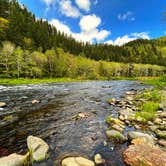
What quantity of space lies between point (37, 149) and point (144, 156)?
12.3 feet

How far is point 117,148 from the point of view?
24.8 feet

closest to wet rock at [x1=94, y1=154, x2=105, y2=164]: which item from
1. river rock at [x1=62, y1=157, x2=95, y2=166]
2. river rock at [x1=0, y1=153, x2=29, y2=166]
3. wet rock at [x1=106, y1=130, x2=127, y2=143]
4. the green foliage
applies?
river rock at [x1=62, y1=157, x2=95, y2=166]

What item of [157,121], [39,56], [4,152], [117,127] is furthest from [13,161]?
[39,56]

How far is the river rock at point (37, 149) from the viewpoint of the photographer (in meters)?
6.45

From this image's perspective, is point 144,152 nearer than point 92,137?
Yes

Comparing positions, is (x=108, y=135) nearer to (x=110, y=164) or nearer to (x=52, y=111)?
(x=110, y=164)

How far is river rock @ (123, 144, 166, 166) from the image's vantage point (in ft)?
18.5

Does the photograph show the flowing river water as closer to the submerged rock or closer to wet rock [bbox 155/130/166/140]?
the submerged rock

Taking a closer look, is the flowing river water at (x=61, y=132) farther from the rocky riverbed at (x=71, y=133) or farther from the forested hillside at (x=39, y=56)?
the forested hillside at (x=39, y=56)

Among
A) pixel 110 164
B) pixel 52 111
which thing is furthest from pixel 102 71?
pixel 110 164

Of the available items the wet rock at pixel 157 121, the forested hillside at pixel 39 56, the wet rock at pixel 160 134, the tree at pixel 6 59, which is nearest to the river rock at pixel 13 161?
the wet rock at pixel 160 134

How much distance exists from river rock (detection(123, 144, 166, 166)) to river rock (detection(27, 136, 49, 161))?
2873 mm

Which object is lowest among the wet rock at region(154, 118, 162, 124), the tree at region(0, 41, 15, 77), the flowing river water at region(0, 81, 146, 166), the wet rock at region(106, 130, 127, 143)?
the flowing river water at region(0, 81, 146, 166)

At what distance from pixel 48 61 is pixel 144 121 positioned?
219 ft
